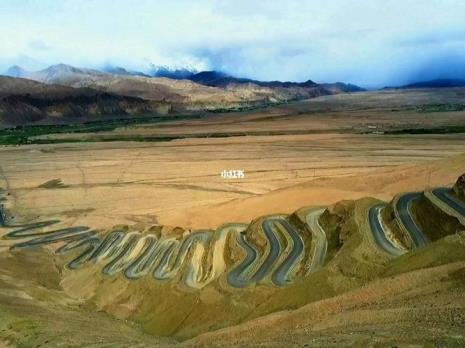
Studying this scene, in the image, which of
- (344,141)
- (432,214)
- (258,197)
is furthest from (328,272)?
(344,141)

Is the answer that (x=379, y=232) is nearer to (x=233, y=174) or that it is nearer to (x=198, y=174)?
(x=233, y=174)

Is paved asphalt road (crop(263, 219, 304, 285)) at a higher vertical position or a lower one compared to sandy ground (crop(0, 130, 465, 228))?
higher

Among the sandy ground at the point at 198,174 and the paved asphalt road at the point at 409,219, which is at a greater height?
the paved asphalt road at the point at 409,219

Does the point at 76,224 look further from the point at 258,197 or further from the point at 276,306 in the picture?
the point at 276,306

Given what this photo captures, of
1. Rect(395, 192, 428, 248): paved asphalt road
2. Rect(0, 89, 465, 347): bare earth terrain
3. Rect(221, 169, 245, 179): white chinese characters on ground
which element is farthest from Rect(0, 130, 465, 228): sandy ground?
Rect(395, 192, 428, 248): paved asphalt road

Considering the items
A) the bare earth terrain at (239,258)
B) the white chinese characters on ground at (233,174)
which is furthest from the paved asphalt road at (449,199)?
the white chinese characters on ground at (233,174)

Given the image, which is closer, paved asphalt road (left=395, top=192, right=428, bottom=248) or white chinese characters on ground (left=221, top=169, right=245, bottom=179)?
paved asphalt road (left=395, top=192, right=428, bottom=248)

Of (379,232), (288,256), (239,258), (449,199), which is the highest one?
(449,199)

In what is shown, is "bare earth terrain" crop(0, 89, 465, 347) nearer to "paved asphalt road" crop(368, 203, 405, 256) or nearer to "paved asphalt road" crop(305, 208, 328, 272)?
"paved asphalt road" crop(305, 208, 328, 272)

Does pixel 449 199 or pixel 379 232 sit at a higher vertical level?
pixel 449 199

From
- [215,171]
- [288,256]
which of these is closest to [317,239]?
[288,256]

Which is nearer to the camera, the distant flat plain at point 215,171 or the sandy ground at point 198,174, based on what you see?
the sandy ground at point 198,174

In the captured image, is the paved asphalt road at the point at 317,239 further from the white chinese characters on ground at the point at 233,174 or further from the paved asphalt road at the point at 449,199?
the white chinese characters on ground at the point at 233,174
